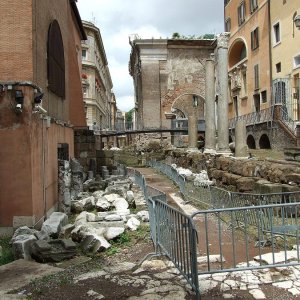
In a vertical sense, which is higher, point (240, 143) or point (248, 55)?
point (248, 55)

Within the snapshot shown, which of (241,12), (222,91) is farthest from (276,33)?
(222,91)

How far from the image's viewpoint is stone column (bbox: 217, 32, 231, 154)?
17688 mm

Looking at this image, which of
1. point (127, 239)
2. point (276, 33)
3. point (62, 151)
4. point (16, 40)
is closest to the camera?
point (127, 239)

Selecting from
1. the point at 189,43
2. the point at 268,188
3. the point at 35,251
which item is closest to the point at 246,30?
the point at 189,43

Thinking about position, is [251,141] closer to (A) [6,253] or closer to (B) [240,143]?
(B) [240,143]

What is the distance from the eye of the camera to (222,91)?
17.9 meters

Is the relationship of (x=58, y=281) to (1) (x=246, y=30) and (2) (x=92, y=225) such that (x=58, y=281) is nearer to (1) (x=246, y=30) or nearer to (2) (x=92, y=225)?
(2) (x=92, y=225)

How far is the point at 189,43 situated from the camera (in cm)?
4300

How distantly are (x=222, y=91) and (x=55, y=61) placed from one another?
8.41 meters

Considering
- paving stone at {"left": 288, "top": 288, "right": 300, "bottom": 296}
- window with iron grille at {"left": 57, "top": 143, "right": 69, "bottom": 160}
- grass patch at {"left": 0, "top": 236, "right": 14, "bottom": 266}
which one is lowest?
grass patch at {"left": 0, "top": 236, "right": 14, "bottom": 266}

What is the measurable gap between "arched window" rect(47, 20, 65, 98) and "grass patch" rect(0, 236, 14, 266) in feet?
14.5

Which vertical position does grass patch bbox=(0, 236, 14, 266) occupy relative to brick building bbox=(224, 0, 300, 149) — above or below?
below

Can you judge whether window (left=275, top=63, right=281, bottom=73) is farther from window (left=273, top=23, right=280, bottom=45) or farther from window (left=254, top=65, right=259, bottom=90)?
window (left=254, top=65, right=259, bottom=90)

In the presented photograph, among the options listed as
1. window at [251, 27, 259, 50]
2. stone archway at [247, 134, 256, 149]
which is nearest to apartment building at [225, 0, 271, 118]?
window at [251, 27, 259, 50]
